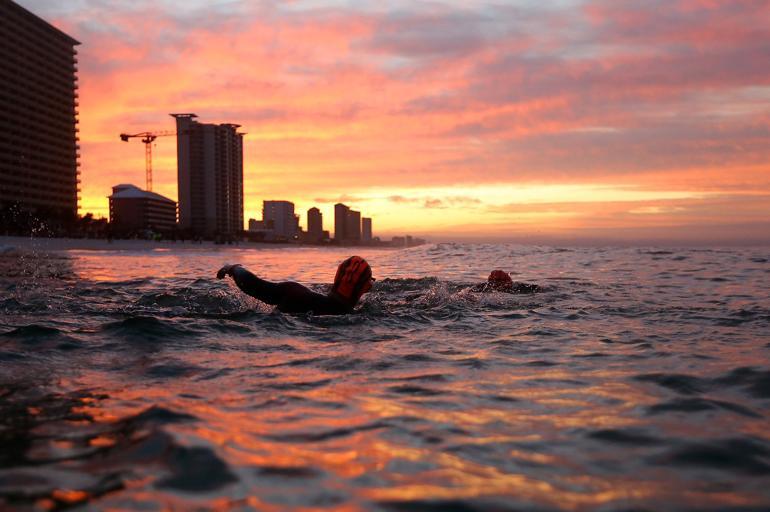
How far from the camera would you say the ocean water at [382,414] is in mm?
3043

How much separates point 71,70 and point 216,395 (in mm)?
186158

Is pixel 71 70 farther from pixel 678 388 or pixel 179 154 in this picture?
pixel 678 388

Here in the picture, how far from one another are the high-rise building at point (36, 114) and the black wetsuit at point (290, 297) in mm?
137384

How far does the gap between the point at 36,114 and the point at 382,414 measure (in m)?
171

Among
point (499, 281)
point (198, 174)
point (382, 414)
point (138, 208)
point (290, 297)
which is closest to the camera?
point (382, 414)

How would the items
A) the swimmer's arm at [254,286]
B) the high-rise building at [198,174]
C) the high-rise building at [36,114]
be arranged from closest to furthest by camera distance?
1. the swimmer's arm at [254,286]
2. the high-rise building at [36,114]
3. the high-rise building at [198,174]

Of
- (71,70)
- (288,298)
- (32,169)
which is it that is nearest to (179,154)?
(71,70)

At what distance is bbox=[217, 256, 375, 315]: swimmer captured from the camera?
10.2m

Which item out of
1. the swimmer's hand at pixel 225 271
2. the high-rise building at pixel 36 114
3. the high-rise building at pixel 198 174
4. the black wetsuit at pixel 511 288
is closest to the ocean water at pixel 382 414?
the swimmer's hand at pixel 225 271

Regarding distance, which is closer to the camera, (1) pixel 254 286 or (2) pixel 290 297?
(2) pixel 290 297

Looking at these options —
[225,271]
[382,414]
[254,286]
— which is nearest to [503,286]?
[254,286]

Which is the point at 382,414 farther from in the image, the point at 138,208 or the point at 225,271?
the point at 138,208

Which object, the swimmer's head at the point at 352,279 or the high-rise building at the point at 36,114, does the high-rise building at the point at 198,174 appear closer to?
the high-rise building at the point at 36,114

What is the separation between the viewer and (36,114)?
14975 centimetres
